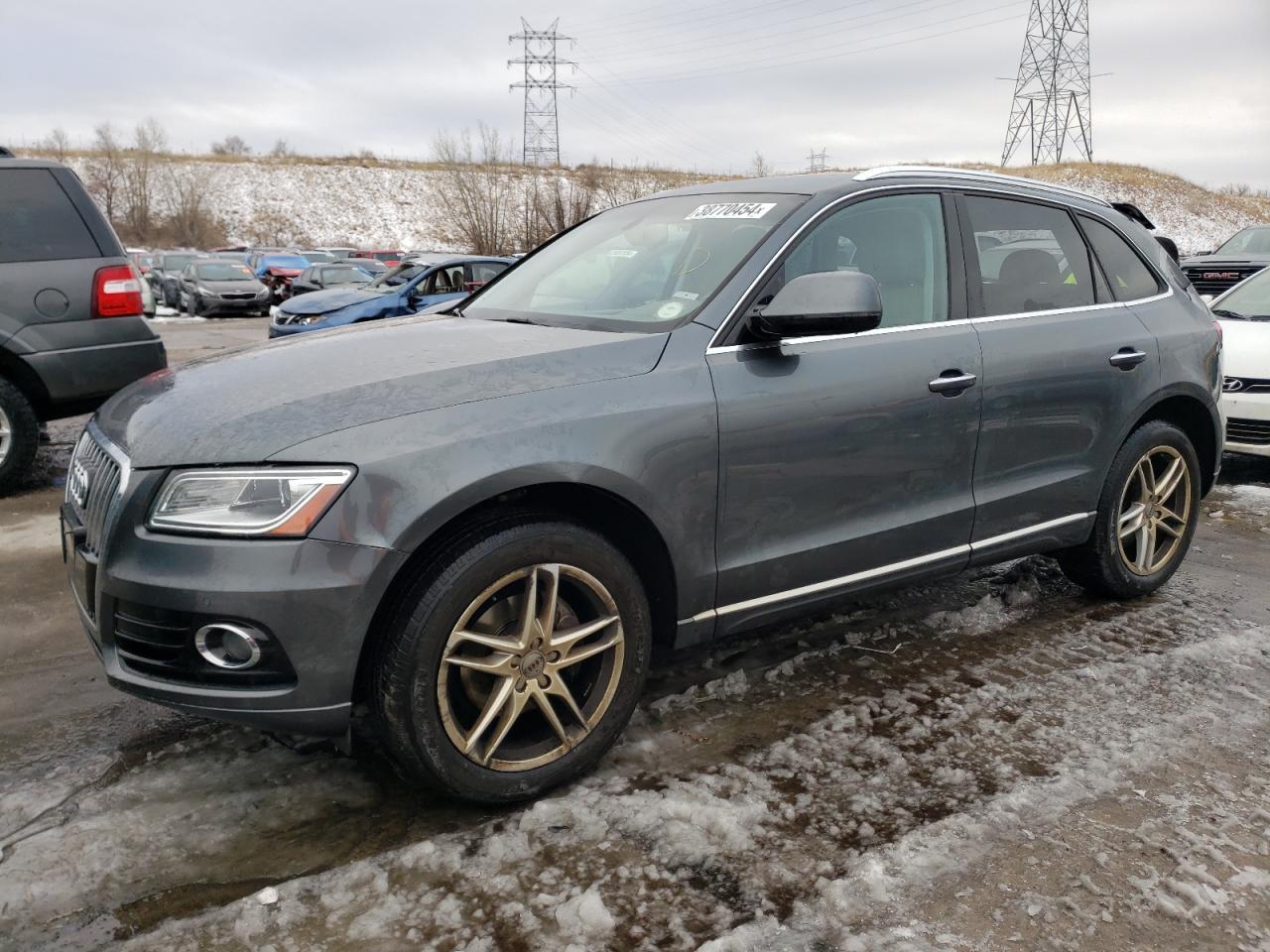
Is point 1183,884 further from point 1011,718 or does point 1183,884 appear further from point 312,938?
point 312,938

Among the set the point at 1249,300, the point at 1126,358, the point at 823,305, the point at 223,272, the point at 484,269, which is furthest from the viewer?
the point at 223,272

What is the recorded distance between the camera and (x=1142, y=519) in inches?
163

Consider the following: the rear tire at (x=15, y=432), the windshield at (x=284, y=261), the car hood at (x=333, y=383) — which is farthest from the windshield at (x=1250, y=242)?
the windshield at (x=284, y=261)

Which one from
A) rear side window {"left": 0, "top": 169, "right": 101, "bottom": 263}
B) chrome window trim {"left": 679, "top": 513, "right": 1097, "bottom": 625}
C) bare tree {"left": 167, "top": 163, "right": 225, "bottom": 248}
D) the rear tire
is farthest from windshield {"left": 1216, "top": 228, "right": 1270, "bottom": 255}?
bare tree {"left": 167, "top": 163, "right": 225, "bottom": 248}

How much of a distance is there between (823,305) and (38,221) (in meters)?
4.97

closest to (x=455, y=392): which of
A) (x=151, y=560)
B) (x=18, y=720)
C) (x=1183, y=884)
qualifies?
(x=151, y=560)

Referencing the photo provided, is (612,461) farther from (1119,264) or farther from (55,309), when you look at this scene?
(55,309)

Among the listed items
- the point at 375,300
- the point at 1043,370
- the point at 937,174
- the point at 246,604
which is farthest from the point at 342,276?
the point at 246,604

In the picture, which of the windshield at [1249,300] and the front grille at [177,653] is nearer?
the front grille at [177,653]

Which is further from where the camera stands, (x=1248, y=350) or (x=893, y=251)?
(x=1248, y=350)

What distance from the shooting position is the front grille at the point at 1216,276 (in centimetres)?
1254

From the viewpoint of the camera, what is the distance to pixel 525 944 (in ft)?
6.73

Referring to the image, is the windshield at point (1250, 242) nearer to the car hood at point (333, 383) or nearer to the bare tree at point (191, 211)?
the car hood at point (333, 383)

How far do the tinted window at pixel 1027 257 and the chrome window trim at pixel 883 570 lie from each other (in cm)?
82
